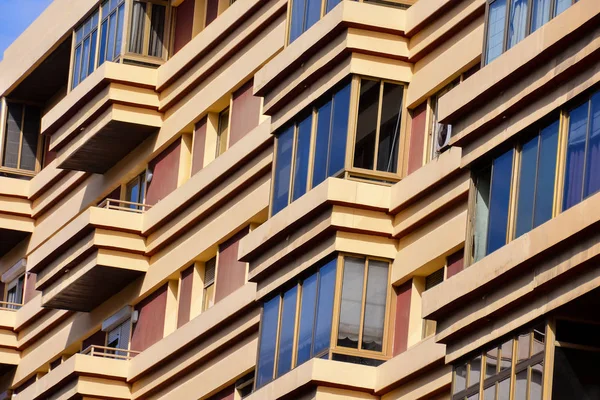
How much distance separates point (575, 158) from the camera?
3206 centimetres

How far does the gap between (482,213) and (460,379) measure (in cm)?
266

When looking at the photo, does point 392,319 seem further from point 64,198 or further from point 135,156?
point 64,198

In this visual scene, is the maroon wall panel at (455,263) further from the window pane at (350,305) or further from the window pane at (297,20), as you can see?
the window pane at (297,20)

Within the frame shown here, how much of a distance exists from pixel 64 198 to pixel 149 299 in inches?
316

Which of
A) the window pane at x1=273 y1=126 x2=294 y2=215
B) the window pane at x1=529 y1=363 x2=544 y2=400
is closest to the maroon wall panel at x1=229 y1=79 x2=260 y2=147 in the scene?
the window pane at x1=273 y1=126 x2=294 y2=215

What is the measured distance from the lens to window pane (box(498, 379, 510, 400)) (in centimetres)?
3259

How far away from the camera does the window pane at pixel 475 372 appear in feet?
110

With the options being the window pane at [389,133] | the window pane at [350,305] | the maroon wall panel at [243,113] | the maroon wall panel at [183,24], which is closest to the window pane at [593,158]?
the window pane at [350,305]

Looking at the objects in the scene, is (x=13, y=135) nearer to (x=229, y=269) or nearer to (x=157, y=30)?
(x=157, y=30)

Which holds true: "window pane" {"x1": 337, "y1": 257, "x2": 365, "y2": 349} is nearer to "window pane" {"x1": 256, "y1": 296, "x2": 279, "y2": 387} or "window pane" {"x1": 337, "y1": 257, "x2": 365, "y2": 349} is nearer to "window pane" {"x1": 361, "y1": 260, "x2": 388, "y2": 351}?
"window pane" {"x1": 361, "y1": 260, "x2": 388, "y2": 351}

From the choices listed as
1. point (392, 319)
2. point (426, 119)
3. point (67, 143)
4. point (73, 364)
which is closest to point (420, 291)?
point (392, 319)

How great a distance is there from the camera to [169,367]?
48.6m

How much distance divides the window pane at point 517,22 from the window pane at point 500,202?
1.92 metres

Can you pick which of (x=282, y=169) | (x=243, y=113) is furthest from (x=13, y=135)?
(x=282, y=169)
